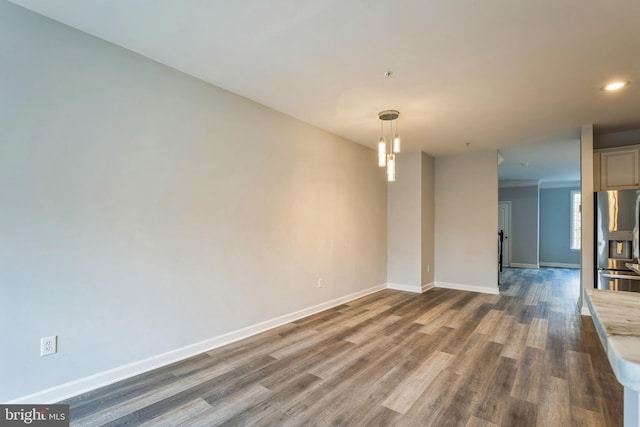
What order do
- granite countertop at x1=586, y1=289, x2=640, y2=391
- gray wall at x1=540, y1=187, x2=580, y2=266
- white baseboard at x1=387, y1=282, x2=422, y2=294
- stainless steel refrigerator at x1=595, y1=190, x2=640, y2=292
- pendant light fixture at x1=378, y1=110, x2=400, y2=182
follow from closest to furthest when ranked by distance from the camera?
granite countertop at x1=586, y1=289, x2=640, y2=391, pendant light fixture at x1=378, y1=110, x2=400, y2=182, stainless steel refrigerator at x1=595, y1=190, x2=640, y2=292, white baseboard at x1=387, y1=282, x2=422, y2=294, gray wall at x1=540, y1=187, x2=580, y2=266

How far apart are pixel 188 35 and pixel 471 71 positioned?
93.8 inches

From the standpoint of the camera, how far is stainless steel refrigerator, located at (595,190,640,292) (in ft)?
12.3

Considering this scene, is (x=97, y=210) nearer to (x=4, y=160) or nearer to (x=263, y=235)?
(x=4, y=160)

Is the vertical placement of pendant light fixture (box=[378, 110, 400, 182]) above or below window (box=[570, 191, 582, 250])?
above

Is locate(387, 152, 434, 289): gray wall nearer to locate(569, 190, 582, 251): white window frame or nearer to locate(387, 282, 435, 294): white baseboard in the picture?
locate(387, 282, 435, 294): white baseboard

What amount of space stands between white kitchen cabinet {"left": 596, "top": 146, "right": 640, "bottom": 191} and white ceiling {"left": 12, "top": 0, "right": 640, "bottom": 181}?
714mm

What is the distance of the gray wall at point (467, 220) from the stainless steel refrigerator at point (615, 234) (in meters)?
1.58

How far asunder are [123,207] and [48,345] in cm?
105

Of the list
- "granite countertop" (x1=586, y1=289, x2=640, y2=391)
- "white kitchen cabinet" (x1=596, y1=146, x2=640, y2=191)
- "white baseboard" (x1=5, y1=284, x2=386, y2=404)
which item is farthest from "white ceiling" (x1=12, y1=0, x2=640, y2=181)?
"white baseboard" (x1=5, y1=284, x2=386, y2=404)

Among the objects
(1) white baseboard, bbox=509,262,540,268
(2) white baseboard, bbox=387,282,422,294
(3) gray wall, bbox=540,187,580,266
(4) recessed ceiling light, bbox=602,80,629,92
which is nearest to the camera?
(4) recessed ceiling light, bbox=602,80,629,92

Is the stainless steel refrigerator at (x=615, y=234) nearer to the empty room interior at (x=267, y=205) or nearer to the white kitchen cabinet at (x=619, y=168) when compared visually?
the empty room interior at (x=267, y=205)

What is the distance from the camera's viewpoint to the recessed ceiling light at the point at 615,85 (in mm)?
2857

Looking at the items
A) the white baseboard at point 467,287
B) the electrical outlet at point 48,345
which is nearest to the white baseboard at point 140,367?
the electrical outlet at point 48,345

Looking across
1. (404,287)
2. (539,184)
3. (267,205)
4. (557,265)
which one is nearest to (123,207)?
(267,205)
